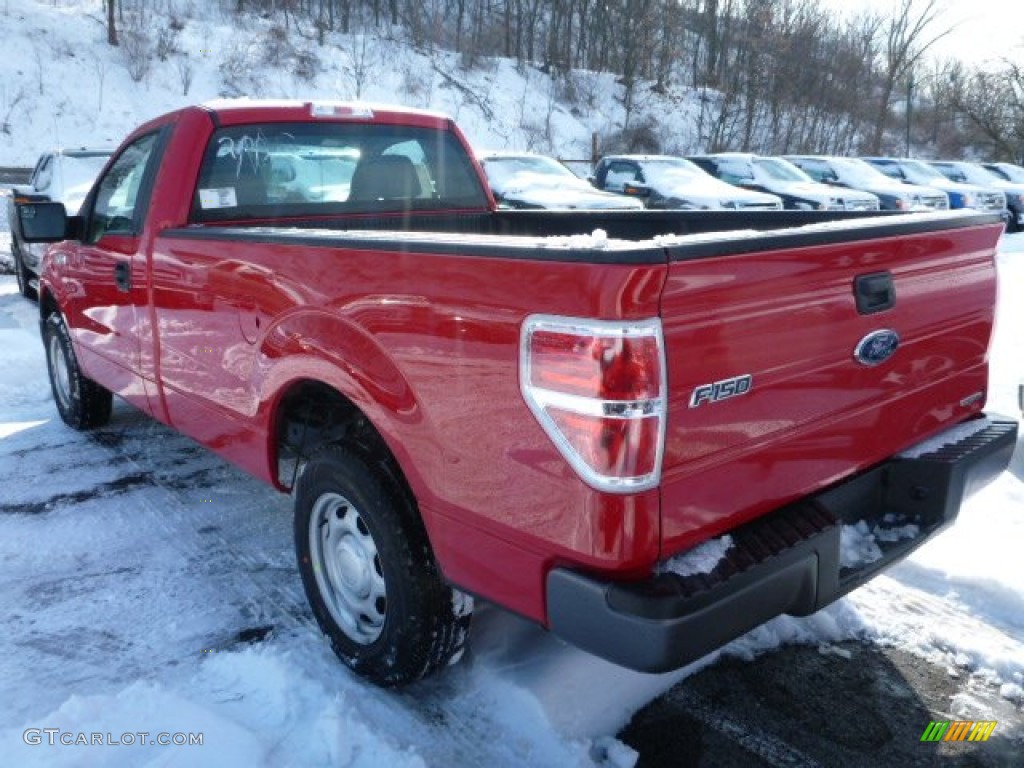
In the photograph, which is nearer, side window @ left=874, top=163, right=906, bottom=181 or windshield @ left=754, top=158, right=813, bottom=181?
windshield @ left=754, top=158, right=813, bottom=181

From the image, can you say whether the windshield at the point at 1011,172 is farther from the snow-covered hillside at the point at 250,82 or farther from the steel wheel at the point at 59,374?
the steel wheel at the point at 59,374

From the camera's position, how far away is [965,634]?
10.1 ft

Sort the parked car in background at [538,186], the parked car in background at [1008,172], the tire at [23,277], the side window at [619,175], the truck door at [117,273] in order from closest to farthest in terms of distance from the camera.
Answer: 1. the truck door at [117,273]
2. the tire at [23,277]
3. the parked car in background at [538,186]
4. the side window at [619,175]
5. the parked car in background at [1008,172]

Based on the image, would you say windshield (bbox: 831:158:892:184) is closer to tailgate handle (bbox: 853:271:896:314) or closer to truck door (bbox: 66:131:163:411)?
truck door (bbox: 66:131:163:411)

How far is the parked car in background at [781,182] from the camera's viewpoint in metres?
16.4

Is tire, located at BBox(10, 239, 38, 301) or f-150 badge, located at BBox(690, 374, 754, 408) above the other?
f-150 badge, located at BBox(690, 374, 754, 408)

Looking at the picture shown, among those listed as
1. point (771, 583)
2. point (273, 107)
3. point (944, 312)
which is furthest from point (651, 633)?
point (273, 107)

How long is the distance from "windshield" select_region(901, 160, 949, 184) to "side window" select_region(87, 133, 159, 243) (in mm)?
22140

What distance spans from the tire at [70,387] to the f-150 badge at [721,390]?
15.0 ft

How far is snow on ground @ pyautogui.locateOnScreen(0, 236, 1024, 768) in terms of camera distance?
8.27 feet

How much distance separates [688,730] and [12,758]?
200 cm

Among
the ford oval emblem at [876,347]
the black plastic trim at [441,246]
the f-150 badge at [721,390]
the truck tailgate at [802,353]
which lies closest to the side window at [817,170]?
the truck tailgate at [802,353]

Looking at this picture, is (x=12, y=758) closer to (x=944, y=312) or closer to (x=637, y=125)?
(x=944, y=312)

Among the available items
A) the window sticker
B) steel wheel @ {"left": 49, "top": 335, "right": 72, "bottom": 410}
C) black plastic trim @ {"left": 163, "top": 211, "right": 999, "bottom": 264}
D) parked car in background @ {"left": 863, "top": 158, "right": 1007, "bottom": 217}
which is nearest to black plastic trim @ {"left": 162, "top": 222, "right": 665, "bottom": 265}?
black plastic trim @ {"left": 163, "top": 211, "right": 999, "bottom": 264}
